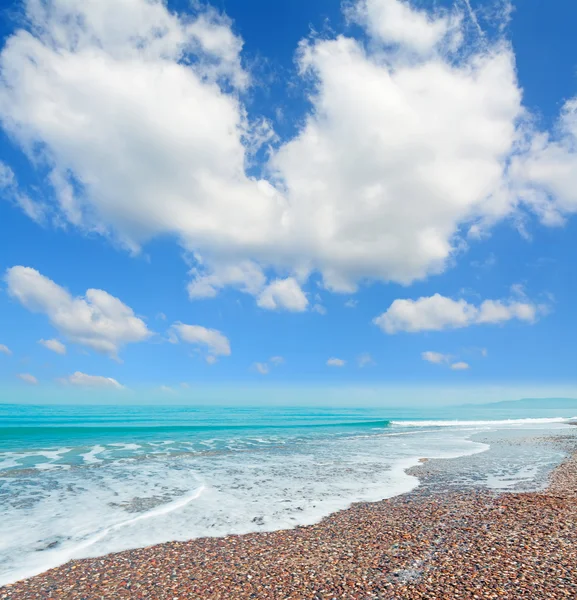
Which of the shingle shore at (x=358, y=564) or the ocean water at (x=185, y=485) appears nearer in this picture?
the shingle shore at (x=358, y=564)

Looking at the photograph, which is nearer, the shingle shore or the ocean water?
the shingle shore

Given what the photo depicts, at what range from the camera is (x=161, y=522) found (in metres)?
13.0

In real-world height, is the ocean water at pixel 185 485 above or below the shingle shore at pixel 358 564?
below

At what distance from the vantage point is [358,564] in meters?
8.80

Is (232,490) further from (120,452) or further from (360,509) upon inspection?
(120,452)

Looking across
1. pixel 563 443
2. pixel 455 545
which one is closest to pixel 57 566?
pixel 455 545

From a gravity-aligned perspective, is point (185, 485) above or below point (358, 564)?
below

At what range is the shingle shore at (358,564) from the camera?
297 inches

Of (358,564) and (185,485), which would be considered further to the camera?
(185,485)

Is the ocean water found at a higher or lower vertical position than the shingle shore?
lower

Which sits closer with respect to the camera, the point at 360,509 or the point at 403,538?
the point at 403,538

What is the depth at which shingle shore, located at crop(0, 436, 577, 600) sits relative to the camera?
755 cm

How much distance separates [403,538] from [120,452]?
27.9 meters

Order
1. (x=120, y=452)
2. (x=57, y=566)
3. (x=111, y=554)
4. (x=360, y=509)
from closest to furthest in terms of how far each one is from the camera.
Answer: (x=57, y=566)
(x=111, y=554)
(x=360, y=509)
(x=120, y=452)
